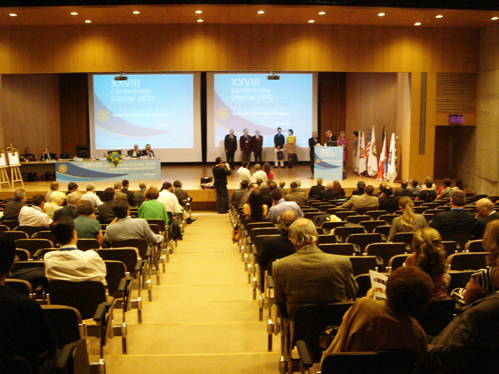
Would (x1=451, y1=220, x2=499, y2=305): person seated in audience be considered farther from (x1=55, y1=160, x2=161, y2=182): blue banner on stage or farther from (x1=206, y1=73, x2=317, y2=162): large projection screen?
(x1=206, y1=73, x2=317, y2=162): large projection screen

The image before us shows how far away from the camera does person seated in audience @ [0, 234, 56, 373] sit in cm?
214

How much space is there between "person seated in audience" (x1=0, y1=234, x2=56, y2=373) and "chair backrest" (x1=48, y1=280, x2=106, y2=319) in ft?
4.44

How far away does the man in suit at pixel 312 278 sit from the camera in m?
3.10

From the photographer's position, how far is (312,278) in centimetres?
310

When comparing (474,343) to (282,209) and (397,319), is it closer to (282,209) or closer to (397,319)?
(397,319)

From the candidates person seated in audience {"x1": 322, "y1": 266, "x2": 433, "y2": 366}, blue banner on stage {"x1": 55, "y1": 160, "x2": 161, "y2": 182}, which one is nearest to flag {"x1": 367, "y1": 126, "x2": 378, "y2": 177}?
blue banner on stage {"x1": 55, "y1": 160, "x2": 161, "y2": 182}

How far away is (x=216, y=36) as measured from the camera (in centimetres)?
1366

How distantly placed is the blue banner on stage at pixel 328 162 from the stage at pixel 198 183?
28 cm

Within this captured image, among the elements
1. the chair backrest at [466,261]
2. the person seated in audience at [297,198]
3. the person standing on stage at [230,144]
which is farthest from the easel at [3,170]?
the chair backrest at [466,261]

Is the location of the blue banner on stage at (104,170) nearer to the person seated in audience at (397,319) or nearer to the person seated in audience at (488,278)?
the person seated in audience at (488,278)

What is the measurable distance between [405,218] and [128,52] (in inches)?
414

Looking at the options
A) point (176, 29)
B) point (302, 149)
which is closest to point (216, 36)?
point (176, 29)

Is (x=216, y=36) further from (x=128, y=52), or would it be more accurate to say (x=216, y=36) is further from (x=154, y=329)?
(x=154, y=329)

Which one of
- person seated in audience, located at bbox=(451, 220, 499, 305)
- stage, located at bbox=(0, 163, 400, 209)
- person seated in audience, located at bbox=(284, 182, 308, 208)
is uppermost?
person seated in audience, located at bbox=(451, 220, 499, 305)
